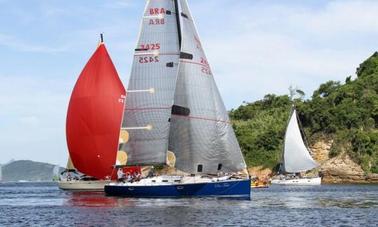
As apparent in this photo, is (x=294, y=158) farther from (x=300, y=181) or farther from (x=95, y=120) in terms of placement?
(x=95, y=120)

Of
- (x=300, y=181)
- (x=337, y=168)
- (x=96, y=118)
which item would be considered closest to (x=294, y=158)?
(x=300, y=181)

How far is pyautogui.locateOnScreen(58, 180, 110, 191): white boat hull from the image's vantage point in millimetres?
82750

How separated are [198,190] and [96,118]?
77.0 feet

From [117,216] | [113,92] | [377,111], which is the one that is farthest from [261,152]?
[117,216]

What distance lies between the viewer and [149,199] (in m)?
61.9

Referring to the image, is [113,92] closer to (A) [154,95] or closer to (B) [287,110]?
(A) [154,95]

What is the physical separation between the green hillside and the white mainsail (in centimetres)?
588

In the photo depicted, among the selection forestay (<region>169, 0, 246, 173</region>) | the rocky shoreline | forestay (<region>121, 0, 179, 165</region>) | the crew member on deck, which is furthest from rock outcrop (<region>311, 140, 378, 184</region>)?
forestay (<region>169, 0, 246, 173</region>)

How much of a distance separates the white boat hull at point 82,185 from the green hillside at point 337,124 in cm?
5432

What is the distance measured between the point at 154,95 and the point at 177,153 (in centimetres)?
620

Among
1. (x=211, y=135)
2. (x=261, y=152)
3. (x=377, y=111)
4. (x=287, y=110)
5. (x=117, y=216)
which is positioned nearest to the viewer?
(x=117, y=216)

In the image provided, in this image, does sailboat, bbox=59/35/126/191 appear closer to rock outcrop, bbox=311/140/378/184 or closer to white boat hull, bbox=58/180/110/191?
white boat hull, bbox=58/180/110/191

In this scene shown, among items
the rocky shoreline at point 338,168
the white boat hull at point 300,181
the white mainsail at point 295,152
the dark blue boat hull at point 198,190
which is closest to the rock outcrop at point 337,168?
the rocky shoreline at point 338,168

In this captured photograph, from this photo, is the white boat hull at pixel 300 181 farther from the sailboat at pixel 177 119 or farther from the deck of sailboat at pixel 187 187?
the deck of sailboat at pixel 187 187
